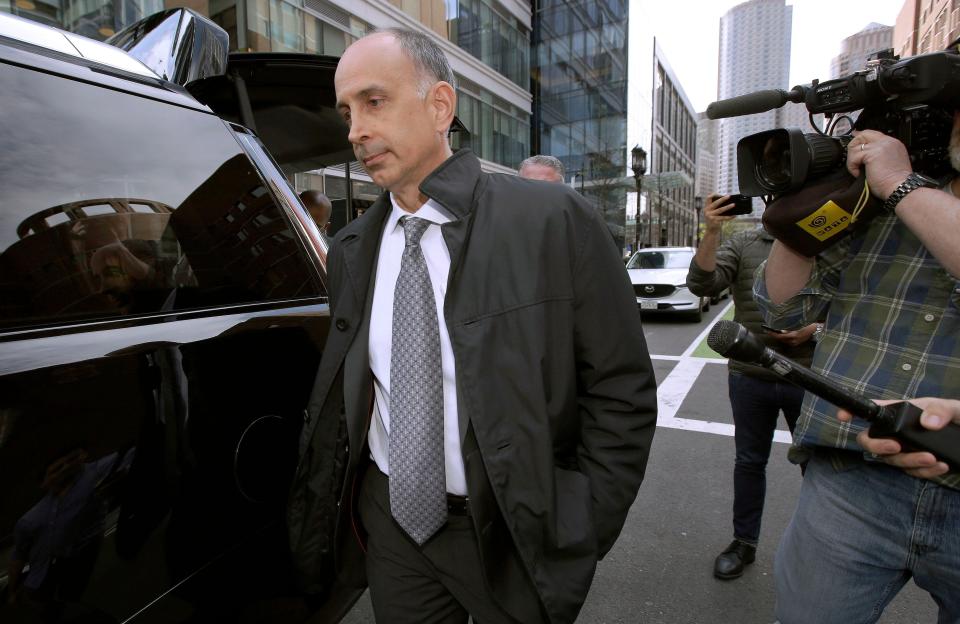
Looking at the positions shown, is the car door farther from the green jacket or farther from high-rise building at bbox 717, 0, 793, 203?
high-rise building at bbox 717, 0, 793, 203

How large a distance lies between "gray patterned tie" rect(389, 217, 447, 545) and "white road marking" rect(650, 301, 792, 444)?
247 centimetres

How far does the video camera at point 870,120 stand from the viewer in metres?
1.13

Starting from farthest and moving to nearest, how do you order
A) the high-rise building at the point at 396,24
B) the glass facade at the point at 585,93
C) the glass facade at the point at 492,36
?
1. the glass facade at the point at 585,93
2. the glass facade at the point at 492,36
3. the high-rise building at the point at 396,24

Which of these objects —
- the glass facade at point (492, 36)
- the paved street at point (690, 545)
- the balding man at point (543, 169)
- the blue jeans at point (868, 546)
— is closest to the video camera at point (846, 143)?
the blue jeans at point (868, 546)

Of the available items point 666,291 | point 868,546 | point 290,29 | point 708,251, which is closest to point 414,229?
point 868,546

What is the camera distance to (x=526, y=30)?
31000 millimetres

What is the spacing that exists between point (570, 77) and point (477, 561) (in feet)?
127

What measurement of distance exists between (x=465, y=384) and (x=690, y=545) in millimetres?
2563

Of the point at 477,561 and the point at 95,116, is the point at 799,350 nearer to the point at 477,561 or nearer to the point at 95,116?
the point at 477,561

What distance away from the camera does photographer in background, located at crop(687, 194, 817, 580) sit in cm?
271

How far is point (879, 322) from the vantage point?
4.43 ft

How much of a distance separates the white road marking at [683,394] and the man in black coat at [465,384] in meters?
2.31

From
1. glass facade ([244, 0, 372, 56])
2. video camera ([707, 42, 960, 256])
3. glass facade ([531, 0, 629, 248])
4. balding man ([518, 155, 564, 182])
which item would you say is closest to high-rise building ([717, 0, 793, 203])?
glass facade ([531, 0, 629, 248])

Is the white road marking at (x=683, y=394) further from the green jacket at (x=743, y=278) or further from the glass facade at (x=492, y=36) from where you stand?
the glass facade at (x=492, y=36)
